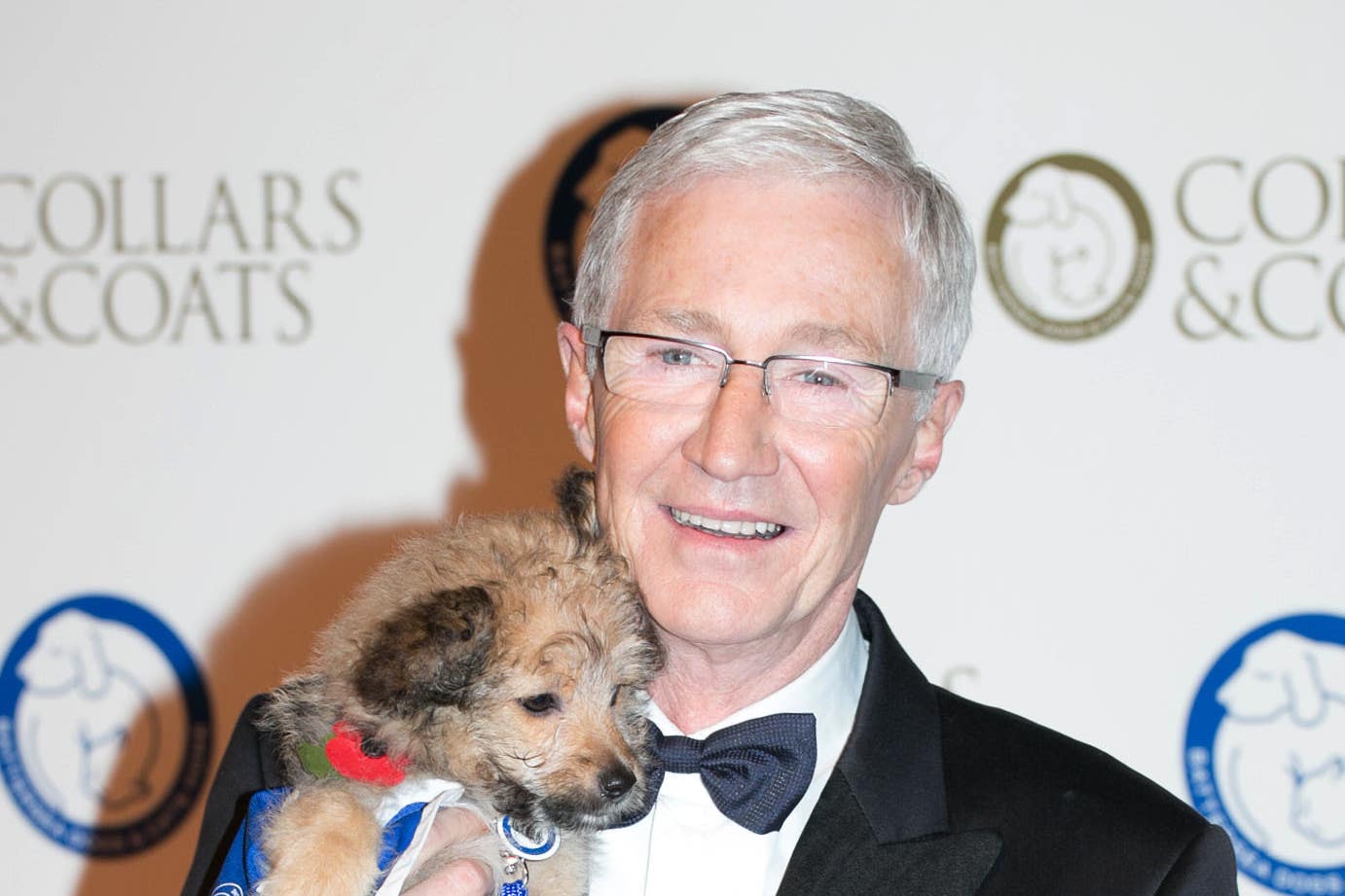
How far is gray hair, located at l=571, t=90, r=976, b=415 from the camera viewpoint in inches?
98.7

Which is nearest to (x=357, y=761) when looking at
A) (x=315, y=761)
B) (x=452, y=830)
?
(x=315, y=761)

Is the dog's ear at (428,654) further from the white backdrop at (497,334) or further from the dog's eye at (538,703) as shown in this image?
the white backdrop at (497,334)

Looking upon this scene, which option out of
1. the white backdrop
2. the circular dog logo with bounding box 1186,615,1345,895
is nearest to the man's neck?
the white backdrop

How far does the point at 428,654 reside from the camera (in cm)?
230

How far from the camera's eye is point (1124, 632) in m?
4.39

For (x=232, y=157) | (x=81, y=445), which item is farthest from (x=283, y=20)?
(x=81, y=445)

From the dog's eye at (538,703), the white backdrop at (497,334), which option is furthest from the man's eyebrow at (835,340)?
the white backdrop at (497,334)

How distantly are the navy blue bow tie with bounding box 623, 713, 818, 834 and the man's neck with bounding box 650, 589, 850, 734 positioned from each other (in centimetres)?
13

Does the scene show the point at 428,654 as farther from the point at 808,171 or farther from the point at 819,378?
the point at 808,171

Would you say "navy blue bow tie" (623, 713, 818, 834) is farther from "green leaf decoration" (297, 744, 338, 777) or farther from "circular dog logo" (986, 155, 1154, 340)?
"circular dog logo" (986, 155, 1154, 340)

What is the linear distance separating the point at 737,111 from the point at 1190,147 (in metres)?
2.40

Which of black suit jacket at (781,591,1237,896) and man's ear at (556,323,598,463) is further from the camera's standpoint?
man's ear at (556,323,598,463)

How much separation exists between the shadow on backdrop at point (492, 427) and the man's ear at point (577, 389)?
1792 millimetres

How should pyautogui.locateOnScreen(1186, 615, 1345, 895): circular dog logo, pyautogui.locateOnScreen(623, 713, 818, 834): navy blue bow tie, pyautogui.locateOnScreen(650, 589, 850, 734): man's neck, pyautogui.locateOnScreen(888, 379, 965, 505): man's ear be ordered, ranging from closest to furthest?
pyautogui.locateOnScreen(623, 713, 818, 834): navy blue bow tie
pyautogui.locateOnScreen(650, 589, 850, 734): man's neck
pyautogui.locateOnScreen(888, 379, 965, 505): man's ear
pyautogui.locateOnScreen(1186, 615, 1345, 895): circular dog logo
